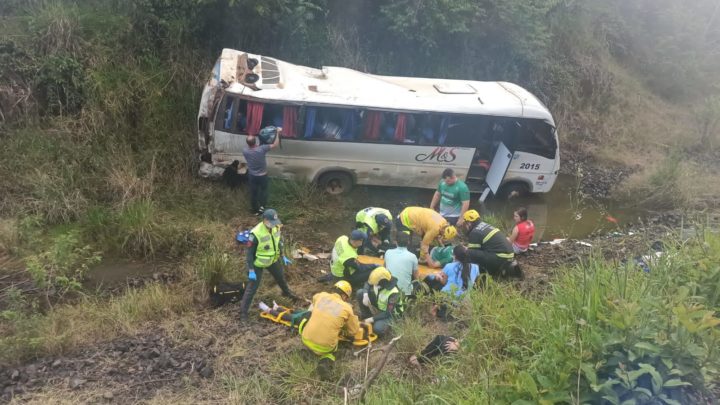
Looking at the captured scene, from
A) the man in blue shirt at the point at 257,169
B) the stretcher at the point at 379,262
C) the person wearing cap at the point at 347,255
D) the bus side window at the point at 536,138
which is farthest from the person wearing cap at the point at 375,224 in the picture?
the bus side window at the point at 536,138

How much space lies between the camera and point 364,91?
8883 millimetres

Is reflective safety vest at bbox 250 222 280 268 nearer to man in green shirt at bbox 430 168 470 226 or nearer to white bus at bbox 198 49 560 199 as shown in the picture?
white bus at bbox 198 49 560 199

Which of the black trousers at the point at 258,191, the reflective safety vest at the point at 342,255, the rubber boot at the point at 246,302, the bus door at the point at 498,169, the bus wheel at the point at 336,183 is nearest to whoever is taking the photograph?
the rubber boot at the point at 246,302

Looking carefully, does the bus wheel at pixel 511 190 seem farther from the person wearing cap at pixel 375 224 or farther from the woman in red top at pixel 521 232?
the person wearing cap at pixel 375 224

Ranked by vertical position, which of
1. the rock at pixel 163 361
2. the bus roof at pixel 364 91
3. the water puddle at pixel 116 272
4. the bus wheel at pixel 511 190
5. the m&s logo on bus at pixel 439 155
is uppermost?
Result: the bus roof at pixel 364 91

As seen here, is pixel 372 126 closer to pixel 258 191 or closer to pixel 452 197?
pixel 452 197

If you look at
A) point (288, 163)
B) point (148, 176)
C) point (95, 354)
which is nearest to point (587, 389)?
point (95, 354)

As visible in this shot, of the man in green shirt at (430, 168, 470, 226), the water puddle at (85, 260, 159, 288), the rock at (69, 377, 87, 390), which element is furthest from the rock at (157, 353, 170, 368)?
the man in green shirt at (430, 168, 470, 226)

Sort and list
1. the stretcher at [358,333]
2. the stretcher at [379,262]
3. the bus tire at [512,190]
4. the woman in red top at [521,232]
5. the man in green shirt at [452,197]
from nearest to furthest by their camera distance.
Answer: the stretcher at [358,333] < the stretcher at [379,262] < the woman in red top at [521,232] < the man in green shirt at [452,197] < the bus tire at [512,190]

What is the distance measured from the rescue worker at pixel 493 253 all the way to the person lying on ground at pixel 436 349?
2100 mm

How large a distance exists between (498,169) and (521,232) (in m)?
1.82

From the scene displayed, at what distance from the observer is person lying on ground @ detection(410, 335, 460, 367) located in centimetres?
499

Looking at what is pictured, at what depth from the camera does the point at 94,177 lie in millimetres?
8242

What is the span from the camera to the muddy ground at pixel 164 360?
16.3 feet
